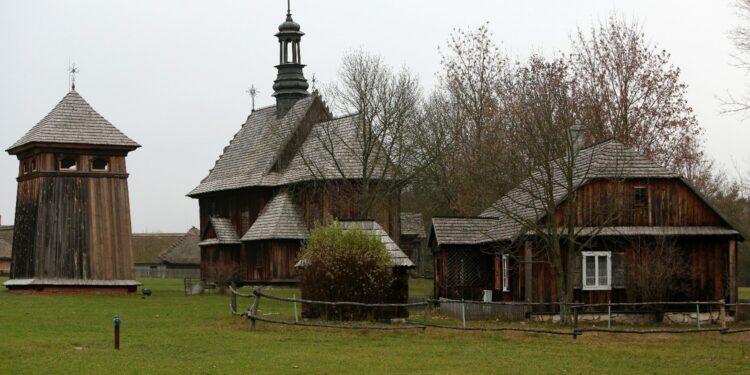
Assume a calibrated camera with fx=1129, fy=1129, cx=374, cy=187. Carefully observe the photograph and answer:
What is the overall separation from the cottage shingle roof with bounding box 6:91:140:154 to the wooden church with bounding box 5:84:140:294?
0.04 m

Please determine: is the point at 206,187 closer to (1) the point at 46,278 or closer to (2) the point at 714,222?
(1) the point at 46,278

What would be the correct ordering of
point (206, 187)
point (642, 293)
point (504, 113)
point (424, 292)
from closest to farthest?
1. point (642, 293)
2. point (504, 113)
3. point (424, 292)
4. point (206, 187)

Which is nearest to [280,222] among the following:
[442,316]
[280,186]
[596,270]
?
[280,186]

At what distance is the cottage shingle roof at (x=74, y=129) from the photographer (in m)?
47.7

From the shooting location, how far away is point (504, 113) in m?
52.8

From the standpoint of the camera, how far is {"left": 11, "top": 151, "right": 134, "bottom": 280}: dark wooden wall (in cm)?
4738

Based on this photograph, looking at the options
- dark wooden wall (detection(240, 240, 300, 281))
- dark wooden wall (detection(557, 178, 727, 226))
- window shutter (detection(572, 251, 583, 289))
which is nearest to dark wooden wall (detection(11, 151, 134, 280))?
dark wooden wall (detection(240, 240, 300, 281))

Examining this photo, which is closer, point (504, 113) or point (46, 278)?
point (46, 278)

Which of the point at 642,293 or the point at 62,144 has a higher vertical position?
the point at 62,144

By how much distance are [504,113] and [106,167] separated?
1828 centimetres

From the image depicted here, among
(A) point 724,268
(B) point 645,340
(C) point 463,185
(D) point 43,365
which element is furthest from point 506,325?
(C) point 463,185

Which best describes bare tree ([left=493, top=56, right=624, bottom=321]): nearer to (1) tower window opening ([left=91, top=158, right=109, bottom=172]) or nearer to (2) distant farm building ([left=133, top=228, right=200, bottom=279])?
(1) tower window opening ([left=91, top=158, right=109, bottom=172])

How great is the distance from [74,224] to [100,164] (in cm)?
294

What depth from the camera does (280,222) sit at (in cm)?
5447
